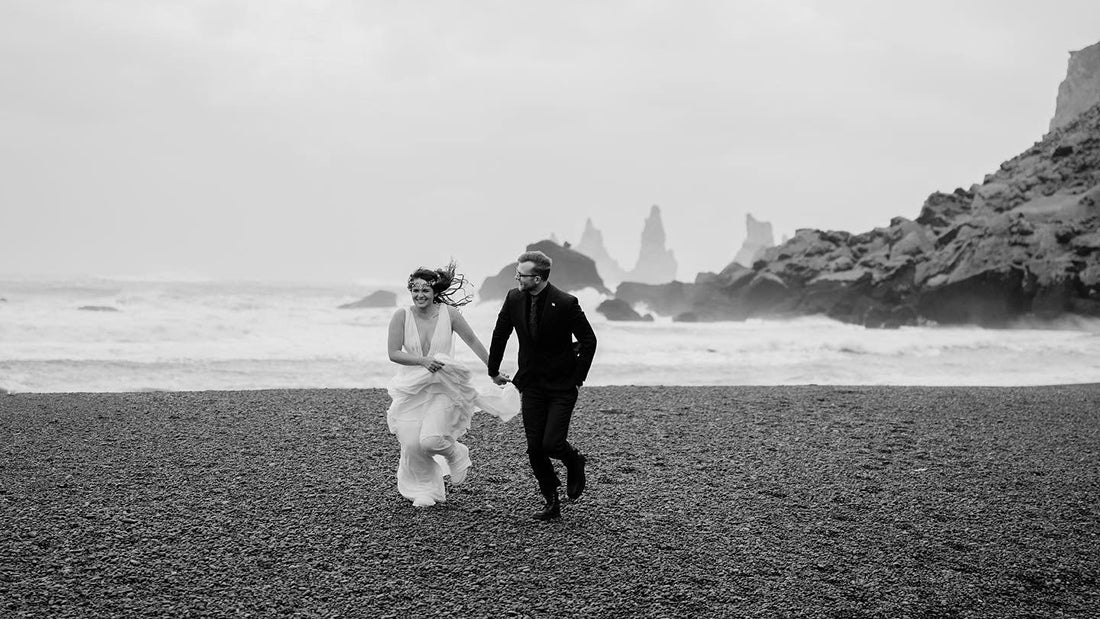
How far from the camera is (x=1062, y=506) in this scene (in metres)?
6.83

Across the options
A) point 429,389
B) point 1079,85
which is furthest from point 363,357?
point 1079,85

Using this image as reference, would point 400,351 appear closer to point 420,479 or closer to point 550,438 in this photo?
point 420,479

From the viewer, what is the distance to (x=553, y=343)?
5879 millimetres

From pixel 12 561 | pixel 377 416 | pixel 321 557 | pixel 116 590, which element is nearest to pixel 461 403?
pixel 321 557

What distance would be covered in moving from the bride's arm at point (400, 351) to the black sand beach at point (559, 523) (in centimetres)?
122

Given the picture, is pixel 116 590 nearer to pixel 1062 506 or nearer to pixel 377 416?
pixel 377 416

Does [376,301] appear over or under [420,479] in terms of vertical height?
over

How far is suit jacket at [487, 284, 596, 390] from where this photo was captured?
581 centimetres

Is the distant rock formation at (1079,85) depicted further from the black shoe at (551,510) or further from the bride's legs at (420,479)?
the bride's legs at (420,479)

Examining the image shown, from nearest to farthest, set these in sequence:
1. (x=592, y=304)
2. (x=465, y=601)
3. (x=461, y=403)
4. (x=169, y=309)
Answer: (x=465, y=601) < (x=461, y=403) < (x=169, y=309) < (x=592, y=304)

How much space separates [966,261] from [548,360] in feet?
136

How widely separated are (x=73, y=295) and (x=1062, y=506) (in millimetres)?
75806

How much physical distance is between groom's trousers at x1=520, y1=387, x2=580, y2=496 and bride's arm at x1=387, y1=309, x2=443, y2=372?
762mm

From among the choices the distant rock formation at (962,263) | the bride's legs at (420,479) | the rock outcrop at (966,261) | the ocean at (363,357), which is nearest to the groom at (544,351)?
the bride's legs at (420,479)
